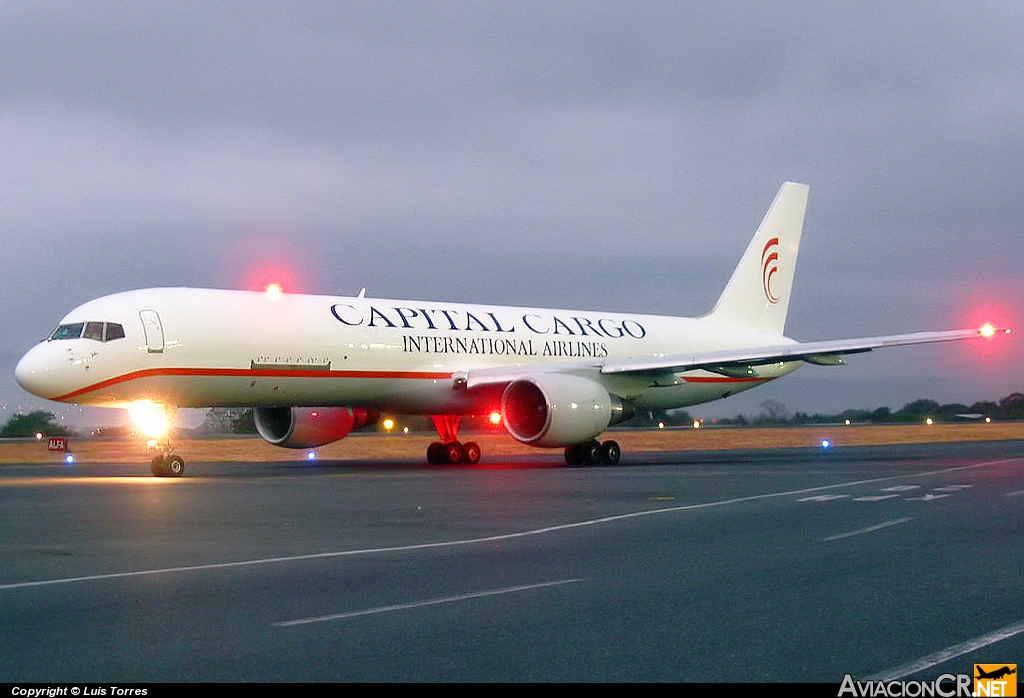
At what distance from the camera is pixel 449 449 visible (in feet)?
109

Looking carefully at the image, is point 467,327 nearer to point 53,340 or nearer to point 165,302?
point 165,302

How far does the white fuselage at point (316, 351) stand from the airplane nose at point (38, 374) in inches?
0.8

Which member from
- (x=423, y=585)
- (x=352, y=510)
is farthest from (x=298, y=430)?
(x=423, y=585)

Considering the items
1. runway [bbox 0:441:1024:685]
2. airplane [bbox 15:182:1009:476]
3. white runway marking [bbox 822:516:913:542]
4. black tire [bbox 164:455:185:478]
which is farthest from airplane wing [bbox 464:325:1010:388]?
white runway marking [bbox 822:516:913:542]

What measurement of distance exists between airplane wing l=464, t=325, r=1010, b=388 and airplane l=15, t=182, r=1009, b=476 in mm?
53

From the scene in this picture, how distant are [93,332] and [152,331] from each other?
120 cm

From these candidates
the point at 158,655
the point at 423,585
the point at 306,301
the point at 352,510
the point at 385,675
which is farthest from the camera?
the point at 306,301

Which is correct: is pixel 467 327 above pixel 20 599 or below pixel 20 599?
above

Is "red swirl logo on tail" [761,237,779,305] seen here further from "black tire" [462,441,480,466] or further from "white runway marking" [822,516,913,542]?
"white runway marking" [822,516,913,542]

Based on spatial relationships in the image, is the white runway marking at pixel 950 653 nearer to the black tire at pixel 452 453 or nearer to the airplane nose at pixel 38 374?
the airplane nose at pixel 38 374

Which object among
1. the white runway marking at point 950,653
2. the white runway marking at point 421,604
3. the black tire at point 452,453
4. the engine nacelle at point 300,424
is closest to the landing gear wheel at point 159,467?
the engine nacelle at point 300,424

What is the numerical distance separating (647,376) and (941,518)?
59.3ft

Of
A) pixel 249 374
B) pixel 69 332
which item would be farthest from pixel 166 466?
pixel 69 332

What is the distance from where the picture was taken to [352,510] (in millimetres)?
16734
